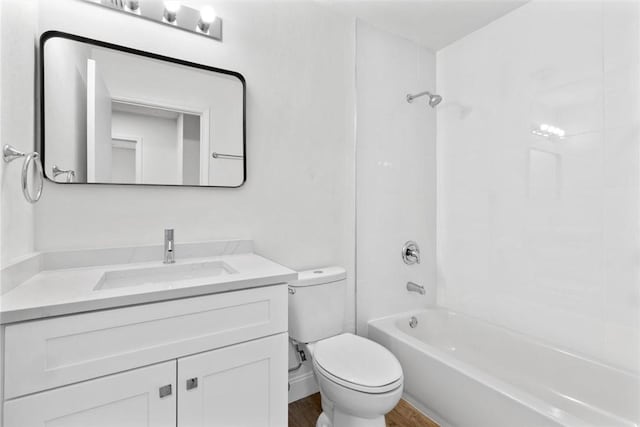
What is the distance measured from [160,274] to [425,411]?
4.96 feet

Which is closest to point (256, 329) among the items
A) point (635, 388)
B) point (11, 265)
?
point (11, 265)

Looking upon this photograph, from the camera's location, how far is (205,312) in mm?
1014


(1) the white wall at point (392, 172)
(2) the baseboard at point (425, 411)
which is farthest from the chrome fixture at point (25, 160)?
(2) the baseboard at point (425, 411)

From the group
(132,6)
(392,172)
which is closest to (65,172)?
(132,6)

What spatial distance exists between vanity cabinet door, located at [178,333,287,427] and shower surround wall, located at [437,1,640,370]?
60.8 inches

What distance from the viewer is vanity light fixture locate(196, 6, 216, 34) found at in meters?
1.50

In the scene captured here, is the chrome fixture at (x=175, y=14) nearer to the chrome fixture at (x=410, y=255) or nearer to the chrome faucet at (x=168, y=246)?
the chrome faucet at (x=168, y=246)

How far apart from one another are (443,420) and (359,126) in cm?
171

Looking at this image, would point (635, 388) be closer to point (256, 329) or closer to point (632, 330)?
point (632, 330)

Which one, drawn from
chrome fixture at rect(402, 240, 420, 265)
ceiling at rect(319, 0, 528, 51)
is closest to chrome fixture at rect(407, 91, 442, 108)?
ceiling at rect(319, 0, 528, 51)

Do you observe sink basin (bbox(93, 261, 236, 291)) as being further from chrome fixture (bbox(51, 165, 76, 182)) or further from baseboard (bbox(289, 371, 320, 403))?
baseboard (bbox(289, 371, 320, 403))

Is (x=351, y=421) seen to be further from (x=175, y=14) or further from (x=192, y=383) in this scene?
(x=175, y=14)

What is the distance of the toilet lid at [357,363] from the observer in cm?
125

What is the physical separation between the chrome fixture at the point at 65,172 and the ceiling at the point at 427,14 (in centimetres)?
163
